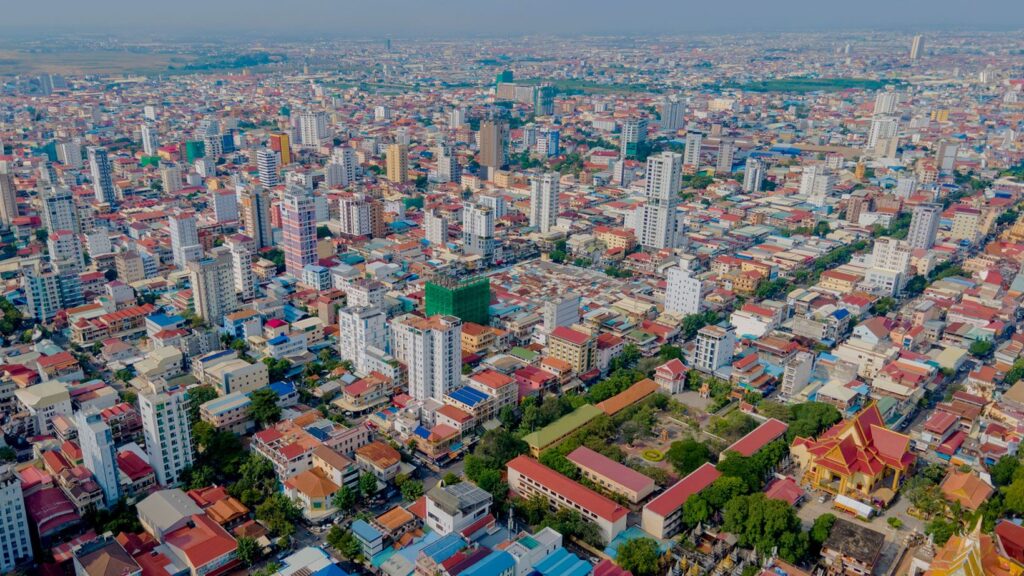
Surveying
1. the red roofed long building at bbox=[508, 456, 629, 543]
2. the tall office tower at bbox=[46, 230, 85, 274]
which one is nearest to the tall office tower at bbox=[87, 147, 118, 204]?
the tall office tower at bbox=[46, 230, 85, 274]

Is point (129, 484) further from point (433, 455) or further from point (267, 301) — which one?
point (267, 301)

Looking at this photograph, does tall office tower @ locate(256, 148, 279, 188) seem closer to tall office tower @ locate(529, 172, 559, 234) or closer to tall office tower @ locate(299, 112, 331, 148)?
tall office tower @ locate(299, 112, 331, 148)

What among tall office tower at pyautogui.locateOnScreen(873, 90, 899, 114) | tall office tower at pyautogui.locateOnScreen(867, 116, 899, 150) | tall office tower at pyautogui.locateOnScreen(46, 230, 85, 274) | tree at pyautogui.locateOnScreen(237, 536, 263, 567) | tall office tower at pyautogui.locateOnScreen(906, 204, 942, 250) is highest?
tall office tower at pyautogui.locateOnScreen(873, 90, 899, 114)

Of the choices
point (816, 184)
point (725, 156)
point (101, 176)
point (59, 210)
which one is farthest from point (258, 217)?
point (725, 156)

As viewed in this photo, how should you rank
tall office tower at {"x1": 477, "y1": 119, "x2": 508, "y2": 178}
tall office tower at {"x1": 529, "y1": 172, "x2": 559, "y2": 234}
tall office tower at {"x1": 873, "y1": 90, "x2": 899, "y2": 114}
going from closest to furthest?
tall office tower at {"x1": 529, "y1": 172, "x2": 559, "y2": 234}
tall office tower at {"x1": 477, "y1": 119, "x2": 508, "y2": 178}
tall office tower at {"x1": 873, "y1": 90, "x2": 899, "y2": 114}

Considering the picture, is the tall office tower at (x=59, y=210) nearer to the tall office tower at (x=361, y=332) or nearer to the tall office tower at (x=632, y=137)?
the tall office tower at (x=361, y=332)

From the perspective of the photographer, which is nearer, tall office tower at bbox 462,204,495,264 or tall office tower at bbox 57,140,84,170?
tall office tower at bbox 462,204,495,264

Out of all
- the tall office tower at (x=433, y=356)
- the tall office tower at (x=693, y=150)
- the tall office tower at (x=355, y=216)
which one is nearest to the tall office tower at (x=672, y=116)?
the tall office tower at (x=693, y=150)
